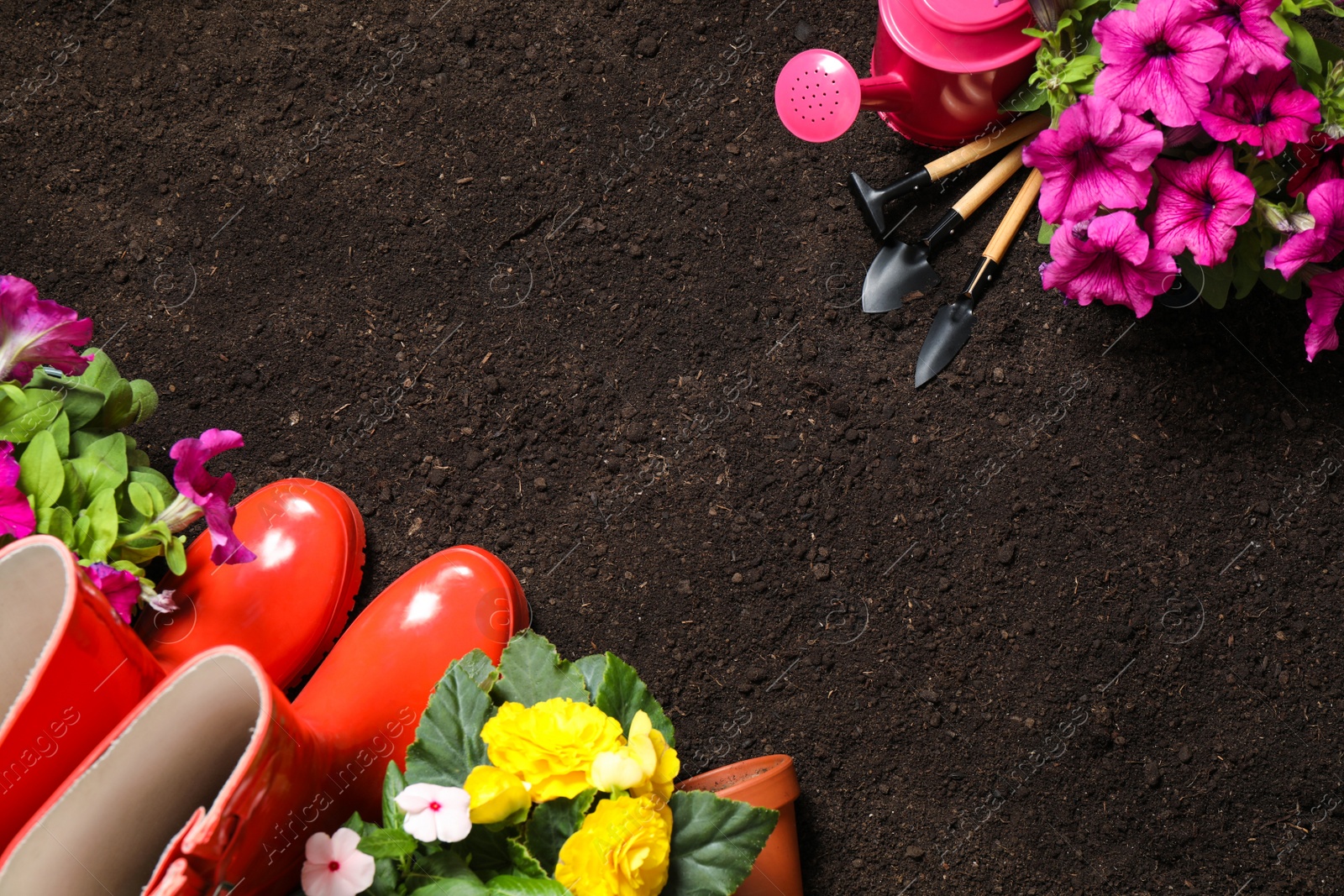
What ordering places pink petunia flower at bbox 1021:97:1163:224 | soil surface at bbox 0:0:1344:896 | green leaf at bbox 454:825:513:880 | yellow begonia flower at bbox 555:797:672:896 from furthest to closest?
soil surface at bbox 0:0:1344:896 < pink petunia flower at bbox 1021:97:1163:224 < green leaf at bbox 454:825:513:880 < yellow begonia flower at bbox 555:797:672:896

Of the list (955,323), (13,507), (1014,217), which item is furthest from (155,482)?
(1014,217)

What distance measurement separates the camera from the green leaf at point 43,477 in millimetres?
1005

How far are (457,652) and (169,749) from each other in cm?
43

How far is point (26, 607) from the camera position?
875 millimetres

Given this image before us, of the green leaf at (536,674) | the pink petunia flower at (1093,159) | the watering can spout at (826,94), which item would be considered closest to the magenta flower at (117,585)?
the green leaf at (536,674)

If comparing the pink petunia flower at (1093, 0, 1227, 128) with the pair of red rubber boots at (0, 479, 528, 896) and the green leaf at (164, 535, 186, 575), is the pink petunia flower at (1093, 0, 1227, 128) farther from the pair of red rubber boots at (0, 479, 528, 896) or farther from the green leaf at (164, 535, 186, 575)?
the green leaf at (164, 535, 186, 575)

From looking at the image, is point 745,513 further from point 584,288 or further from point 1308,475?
point 1308,475

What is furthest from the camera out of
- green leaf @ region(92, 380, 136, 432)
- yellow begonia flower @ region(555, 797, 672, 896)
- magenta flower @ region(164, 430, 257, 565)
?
green leaf @ region(92, 380, 136, 432)

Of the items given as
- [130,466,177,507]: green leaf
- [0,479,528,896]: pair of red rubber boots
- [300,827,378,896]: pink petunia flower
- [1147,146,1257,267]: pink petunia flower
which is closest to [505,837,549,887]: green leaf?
[300,827,378,896]: pink petunia flower

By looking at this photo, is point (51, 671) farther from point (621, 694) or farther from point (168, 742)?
point (621, 694)

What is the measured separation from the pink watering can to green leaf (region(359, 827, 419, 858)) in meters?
0.97

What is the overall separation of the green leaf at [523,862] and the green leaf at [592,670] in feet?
0.64

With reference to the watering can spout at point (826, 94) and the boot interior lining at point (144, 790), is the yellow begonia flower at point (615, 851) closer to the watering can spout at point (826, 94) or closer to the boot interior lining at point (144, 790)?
the boot interior lining at point (144, 790)

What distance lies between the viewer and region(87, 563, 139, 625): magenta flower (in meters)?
1.01
